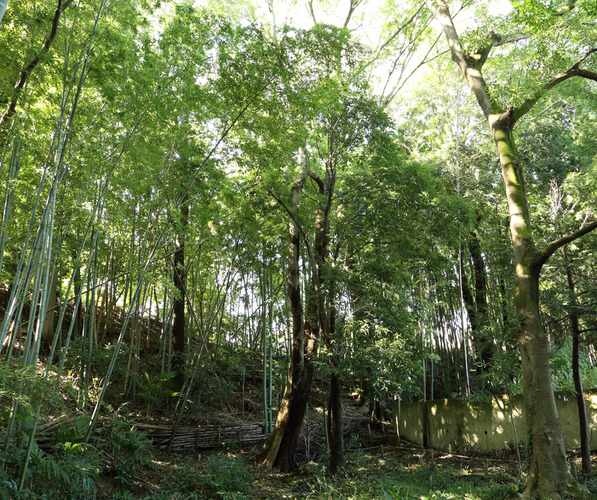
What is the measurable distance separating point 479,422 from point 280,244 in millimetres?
4708

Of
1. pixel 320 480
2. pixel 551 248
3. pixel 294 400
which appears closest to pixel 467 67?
pixel 551 248

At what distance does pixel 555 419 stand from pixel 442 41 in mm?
7957

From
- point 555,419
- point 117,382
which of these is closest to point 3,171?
point 117,382

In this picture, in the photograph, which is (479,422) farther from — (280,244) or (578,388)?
(280,244)

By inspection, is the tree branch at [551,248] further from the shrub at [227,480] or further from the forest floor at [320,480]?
the shrub at [227,480]

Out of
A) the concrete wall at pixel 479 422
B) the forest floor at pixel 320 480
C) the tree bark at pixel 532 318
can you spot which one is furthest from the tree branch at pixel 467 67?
the forest floor at pixel 320 480

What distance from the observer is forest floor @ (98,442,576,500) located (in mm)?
3998

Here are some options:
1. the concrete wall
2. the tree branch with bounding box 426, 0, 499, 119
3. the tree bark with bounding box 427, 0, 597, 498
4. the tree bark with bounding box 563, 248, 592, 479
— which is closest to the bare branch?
the tree branch with bounding box 426, 0, 499, 119

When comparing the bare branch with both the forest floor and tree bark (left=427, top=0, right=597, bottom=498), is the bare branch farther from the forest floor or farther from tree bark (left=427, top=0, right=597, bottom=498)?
the forest floor

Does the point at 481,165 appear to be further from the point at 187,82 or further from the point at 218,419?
the point at 218,419

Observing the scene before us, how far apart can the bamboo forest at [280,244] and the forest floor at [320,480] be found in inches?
2.1

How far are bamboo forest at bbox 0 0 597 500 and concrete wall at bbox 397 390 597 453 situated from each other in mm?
35

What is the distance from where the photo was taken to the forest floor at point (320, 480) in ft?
13.1

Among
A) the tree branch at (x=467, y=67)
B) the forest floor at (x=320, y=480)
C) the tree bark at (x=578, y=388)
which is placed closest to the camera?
the forest floor at (x=320, y=480)
